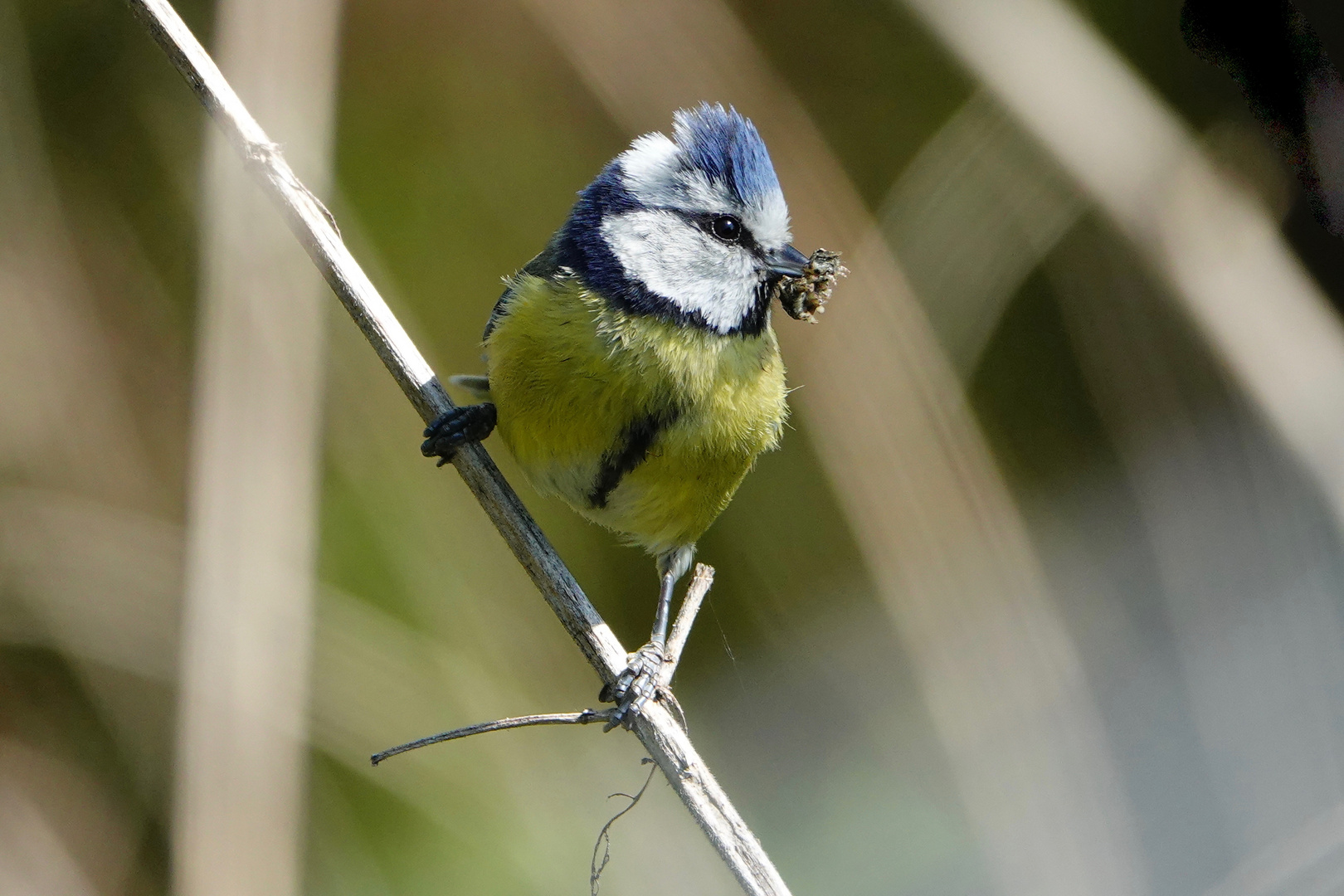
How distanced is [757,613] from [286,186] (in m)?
1.94

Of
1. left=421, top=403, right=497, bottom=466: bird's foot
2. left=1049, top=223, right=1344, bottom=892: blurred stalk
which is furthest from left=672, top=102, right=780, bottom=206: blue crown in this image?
left=1049, top=223, right=1344, bottom=892: blurred stalk

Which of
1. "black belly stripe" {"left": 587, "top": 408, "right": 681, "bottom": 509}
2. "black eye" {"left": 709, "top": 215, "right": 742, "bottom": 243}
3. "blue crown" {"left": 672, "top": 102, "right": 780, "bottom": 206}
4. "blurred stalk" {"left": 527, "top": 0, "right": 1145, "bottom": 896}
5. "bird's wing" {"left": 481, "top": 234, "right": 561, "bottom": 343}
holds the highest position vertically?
"blue crown" {"left": 672, "top": 102, "right": 780, "bottom": 206}

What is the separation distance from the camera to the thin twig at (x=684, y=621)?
Answer: 174 centimetres

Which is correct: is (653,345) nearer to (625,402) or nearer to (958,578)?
(625,402)

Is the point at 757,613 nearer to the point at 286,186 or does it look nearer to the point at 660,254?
the point at 660,254

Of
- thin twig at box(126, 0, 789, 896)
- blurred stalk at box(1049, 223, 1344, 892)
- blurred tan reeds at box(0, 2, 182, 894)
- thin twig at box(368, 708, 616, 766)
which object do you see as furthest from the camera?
blurred tan reeds at box(0, 2, 182, 894)

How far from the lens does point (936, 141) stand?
2.83 metres

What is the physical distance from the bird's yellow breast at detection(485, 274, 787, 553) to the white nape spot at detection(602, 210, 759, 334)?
2.7 inches

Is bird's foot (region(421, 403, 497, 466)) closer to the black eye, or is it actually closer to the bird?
the bird

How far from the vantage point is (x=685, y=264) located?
85.5 inches

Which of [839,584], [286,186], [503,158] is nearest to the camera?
[286,186]

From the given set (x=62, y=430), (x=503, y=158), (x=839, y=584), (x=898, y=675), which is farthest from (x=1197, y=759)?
(x=62, y=430)

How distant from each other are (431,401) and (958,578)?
4.66 feet

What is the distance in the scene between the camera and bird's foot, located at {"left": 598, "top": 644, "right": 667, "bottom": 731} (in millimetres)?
1763
